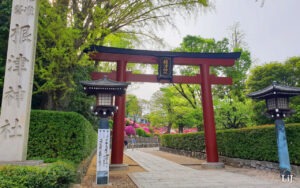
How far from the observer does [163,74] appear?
11.8 meters

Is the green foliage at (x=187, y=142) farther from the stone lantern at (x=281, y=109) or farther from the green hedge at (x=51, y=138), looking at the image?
the green hedge at (x=51, y=138)

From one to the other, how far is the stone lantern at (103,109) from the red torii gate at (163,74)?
287 centimetres

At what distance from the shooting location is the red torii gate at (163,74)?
11.0 m

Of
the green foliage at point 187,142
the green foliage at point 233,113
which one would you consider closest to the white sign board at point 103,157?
the green foliage at point 187,142

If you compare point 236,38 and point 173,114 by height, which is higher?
point 236,38

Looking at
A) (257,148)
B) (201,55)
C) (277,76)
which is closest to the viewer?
(257,148)

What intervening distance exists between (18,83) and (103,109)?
2698 mm

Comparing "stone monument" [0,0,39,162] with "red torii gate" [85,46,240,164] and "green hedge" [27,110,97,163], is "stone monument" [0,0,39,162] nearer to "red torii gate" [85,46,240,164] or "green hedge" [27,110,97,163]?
"green hedge" [27,110,97,163]

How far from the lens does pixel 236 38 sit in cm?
2256

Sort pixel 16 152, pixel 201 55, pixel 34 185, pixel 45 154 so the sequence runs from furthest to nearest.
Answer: pixel 201 55
pixel 45 154
pixel 16 152
pixel 34 185

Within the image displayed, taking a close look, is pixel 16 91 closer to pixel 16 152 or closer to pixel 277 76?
pixel 16 152

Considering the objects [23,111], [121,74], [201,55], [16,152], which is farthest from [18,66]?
[201,55]

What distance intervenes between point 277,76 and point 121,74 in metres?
13.7

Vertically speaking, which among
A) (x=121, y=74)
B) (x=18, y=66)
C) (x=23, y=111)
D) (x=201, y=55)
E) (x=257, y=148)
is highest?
(x=201, y=55)
